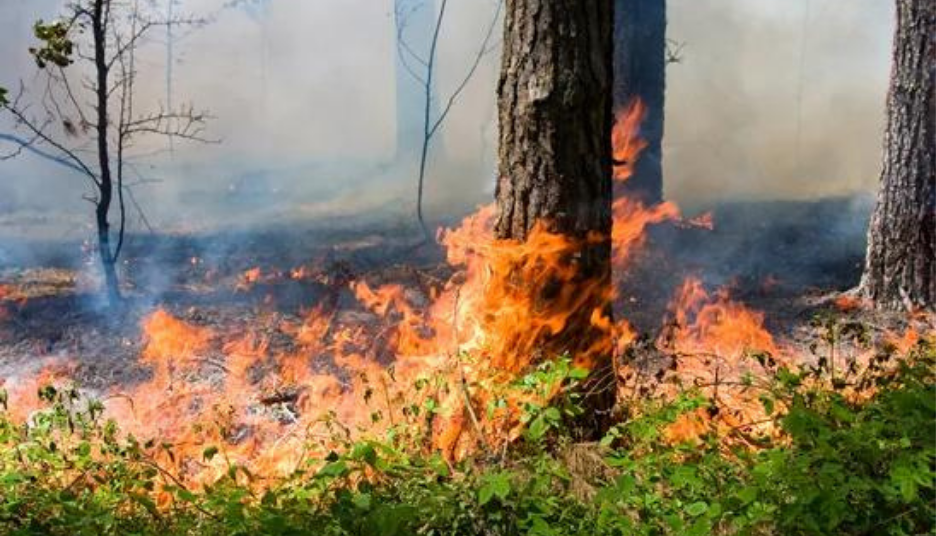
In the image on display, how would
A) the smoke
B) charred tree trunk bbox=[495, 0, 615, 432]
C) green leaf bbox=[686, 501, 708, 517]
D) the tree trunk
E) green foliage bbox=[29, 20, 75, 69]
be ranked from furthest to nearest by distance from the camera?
the smoke → the tree trunk → green foliage bbox=[29, 20, 75, 69] → charred tree trunk bbox=[495, 0, 615, 432] → green leaf bbox=[686, 501, 708, 517]

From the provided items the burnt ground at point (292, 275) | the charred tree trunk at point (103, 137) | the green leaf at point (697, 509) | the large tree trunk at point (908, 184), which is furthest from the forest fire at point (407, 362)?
the large tree trunk at point (908, 184)

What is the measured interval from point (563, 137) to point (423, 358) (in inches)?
56.1

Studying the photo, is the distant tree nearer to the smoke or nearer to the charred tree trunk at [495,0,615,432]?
the smoke

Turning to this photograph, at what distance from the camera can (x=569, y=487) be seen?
3.64 m

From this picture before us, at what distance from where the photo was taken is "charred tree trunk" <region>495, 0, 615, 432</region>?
4.14 meters

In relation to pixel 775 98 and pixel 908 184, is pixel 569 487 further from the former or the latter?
pixel 775 98

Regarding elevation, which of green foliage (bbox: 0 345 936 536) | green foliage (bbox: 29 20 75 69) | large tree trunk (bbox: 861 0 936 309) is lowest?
green foliage (bbox: 0 345 936 536)

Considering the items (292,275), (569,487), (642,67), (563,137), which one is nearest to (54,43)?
(292,275)

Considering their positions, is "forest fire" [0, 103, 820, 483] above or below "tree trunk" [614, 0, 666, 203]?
below

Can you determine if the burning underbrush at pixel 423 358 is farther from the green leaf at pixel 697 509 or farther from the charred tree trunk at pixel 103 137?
the green leaf at pixel 697 509

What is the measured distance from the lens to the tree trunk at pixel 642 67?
882 cm

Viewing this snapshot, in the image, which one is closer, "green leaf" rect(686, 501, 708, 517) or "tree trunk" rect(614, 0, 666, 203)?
"green leaf" rect(686, 501, 708, 517)

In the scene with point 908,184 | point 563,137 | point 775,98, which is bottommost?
point 908,184

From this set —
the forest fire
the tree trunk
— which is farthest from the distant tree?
the forest fire
